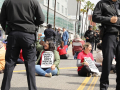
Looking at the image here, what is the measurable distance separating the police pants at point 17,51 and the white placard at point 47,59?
3.44 metres

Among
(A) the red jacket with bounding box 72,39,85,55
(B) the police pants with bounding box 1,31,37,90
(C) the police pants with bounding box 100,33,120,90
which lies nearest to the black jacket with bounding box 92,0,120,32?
(C) the police pants with bounding box 100,33,120,90

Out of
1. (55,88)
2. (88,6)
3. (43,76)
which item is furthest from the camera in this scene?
(88,6)

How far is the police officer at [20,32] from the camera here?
16.0ft

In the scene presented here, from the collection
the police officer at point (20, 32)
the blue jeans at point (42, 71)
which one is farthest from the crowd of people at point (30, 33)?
the blue jeans at point (42, 71)

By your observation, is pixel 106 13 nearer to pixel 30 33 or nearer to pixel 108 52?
pixel 108 52

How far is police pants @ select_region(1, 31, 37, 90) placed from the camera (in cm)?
488

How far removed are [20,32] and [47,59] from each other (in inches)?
145

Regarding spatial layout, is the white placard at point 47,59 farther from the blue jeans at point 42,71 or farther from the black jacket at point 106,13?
the black jacket at point 106,13

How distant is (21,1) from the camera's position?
16.0ft

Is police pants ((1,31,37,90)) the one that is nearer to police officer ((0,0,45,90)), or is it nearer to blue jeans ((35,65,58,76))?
police officer ((0,0,45,90))

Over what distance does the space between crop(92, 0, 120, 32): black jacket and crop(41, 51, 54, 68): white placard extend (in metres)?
3.64

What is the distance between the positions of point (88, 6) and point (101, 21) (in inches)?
3094

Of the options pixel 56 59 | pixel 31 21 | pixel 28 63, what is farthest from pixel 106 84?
pixel 56 59

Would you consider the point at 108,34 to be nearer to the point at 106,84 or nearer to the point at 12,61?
the point at 106,84
